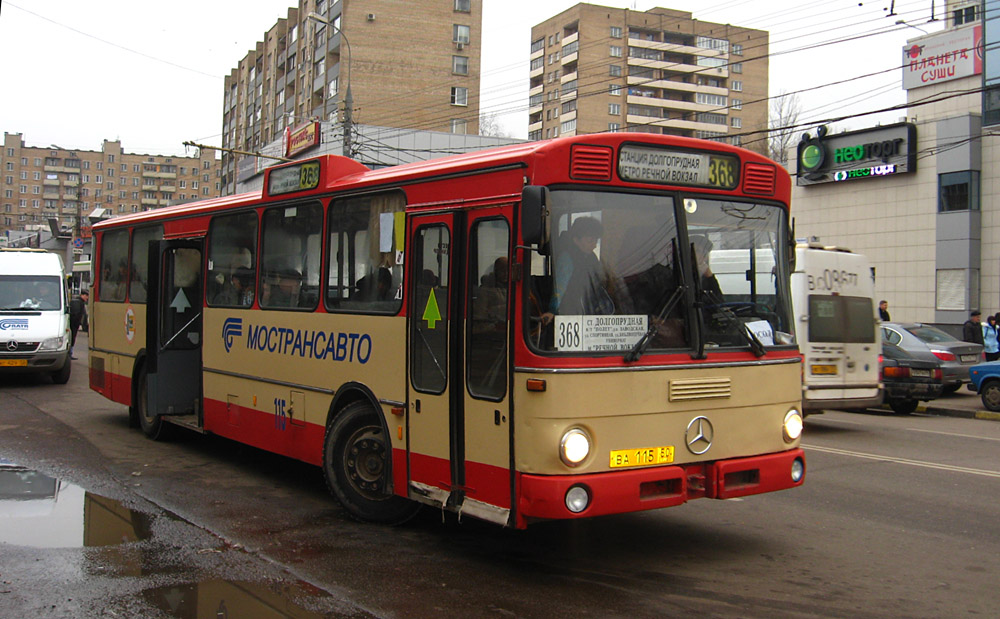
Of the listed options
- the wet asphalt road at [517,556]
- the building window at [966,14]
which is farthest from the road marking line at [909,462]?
the building window at [966,14]

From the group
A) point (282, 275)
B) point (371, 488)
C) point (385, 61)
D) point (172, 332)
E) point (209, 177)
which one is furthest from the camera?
point (209, 177)

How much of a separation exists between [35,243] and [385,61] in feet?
102

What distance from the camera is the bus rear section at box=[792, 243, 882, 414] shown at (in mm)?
13797

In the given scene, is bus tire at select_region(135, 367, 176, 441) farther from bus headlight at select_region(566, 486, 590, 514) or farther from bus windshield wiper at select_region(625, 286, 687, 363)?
bus windshield wiper at select_region(625, 286, 687, 363)

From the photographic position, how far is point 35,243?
2712 inches

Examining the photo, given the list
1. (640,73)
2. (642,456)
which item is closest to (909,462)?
(642,456)

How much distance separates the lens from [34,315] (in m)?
18.3

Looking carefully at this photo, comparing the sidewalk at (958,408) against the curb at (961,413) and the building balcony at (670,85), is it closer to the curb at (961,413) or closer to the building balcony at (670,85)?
the curb at (961,413)

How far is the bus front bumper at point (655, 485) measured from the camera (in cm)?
559

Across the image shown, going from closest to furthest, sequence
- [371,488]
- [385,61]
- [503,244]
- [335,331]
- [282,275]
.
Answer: [503,244] < [371,488] < [335,331] < [282,275] < [385,61]

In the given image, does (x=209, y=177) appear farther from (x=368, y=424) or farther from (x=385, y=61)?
(x=368, y=424)

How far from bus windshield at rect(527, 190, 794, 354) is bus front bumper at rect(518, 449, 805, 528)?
0.81 meters

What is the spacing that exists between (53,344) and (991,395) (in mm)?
18079

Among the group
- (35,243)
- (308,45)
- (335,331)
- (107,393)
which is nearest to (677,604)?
(335,331)
